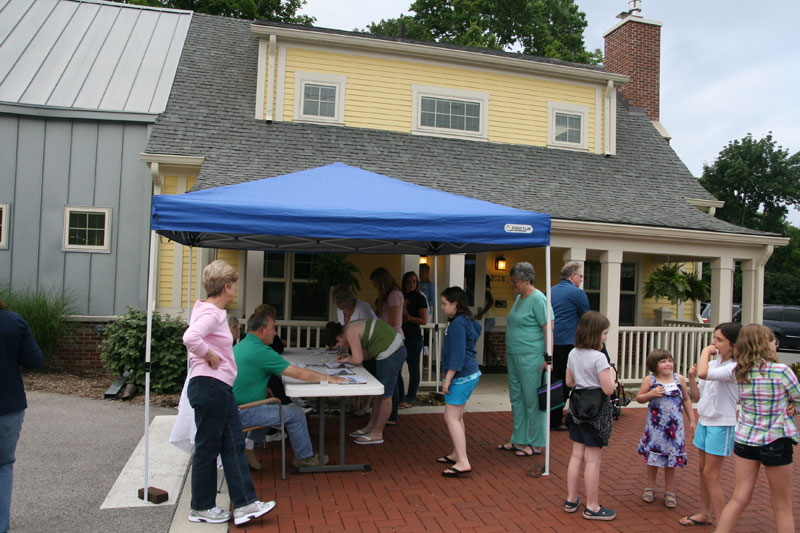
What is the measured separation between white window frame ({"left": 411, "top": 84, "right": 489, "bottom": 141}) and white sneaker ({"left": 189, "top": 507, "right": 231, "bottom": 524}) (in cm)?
846

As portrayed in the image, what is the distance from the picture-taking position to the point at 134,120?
32.9 feet

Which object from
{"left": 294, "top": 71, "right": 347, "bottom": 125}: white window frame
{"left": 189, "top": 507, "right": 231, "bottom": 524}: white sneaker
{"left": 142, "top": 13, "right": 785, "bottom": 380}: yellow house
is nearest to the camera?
{"left": 189, "top": 507, "right": 231, "bottom": 524}: white sneaker

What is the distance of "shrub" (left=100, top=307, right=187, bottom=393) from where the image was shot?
323 inches

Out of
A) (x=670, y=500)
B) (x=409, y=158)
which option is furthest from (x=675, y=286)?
(x=670, y=500)

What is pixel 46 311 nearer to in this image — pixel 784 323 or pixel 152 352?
pixel 152 352

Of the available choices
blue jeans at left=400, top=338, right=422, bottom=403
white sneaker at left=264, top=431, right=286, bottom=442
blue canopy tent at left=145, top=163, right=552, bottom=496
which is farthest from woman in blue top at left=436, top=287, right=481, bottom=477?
blue jeans at left=400, top=338, right=422, bottom=403

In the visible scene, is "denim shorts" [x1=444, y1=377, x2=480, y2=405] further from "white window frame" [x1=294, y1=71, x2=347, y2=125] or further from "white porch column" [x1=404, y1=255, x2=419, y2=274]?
"white window frame" [x1=294, y1=71, x2=347, y2=125]

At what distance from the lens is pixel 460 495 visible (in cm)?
468

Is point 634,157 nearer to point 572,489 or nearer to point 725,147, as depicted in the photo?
point 572,489

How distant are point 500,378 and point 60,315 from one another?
7.13 metres

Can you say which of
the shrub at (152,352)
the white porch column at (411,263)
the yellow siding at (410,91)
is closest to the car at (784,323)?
the yellow siding at (410,91)

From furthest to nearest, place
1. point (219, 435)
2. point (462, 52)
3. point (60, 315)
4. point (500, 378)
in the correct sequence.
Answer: point (462, 52), point (500, 378), point (60, 315), point (219, 435)

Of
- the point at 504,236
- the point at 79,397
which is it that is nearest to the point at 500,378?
the point at 504,236

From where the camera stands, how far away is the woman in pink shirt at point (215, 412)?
3.88m
